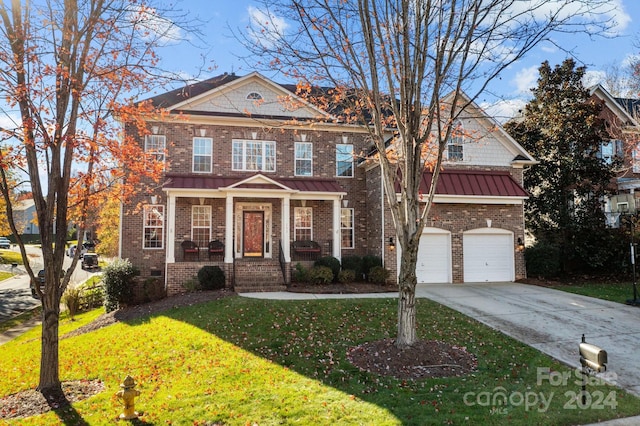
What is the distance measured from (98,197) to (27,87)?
2322 millimetres

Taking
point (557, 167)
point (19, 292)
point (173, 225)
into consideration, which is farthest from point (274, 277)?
point (19, 292)

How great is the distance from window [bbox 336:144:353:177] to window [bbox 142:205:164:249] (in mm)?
7764

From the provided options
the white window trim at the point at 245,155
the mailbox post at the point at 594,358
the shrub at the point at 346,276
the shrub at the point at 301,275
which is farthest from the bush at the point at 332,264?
the mailbox post at the point at 594,358

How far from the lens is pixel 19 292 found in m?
23.1

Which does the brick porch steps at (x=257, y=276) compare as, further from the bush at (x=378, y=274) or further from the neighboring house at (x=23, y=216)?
the neighboring house at (x=23, y=216)

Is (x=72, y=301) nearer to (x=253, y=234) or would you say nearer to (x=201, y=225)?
(x=201, y=225)

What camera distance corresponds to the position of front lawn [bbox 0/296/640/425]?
17.3 feet

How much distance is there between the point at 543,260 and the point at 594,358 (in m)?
12.7

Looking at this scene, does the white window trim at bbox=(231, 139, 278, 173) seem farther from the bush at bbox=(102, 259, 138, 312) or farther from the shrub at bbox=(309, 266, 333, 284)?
the bush at bbox=(102, 259, 138, 312)

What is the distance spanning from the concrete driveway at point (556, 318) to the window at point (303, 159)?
6.98 metres

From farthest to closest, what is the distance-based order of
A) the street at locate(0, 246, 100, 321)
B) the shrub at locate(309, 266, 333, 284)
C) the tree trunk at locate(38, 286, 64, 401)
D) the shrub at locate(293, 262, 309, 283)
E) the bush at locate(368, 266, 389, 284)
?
the street at locate(0, 246, 100, 321)
the shrub at locate(293, 262, 309, 283)
the bush at locate(368, 266, 389, 284)
the shrub at locate(309, 266, 333, 284)
the tree trunk at locate(38, 286, 64, 401)

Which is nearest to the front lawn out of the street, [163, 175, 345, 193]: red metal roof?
[163, 175, 345, 193]: red metal roof

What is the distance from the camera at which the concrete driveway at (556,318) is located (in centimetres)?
784

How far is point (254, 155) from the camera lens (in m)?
17.3
